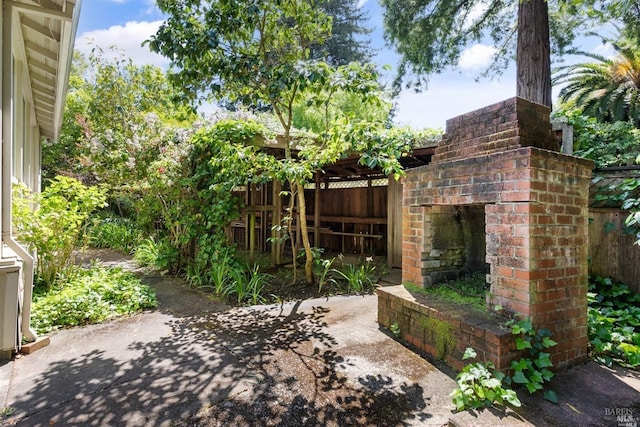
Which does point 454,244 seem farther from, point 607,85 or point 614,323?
point 607,85

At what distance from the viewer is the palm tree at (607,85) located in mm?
9859

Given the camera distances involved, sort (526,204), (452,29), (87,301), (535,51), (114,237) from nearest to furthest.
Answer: (526,204) → (87,301) → (535,51) → (452,29) → (114,237)

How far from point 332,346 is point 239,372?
2.82ft

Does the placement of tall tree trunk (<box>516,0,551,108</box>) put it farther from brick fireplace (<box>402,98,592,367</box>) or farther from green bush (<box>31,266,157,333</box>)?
green bush (<box>31,266,157,333</box>)

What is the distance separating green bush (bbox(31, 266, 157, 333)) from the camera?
343cm

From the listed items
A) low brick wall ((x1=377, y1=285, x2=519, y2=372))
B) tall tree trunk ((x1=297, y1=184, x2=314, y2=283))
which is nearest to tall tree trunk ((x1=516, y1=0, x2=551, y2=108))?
tall tree trunk ((x1=297, y1=184, x2=314, y2=283))

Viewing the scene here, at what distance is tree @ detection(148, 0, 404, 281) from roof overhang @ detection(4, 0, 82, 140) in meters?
0.94

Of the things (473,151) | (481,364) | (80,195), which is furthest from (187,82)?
(481,364)

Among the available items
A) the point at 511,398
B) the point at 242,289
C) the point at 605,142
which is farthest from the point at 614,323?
the point at 242,289

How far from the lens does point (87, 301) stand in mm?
3742

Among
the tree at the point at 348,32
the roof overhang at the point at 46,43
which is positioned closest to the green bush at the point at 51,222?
the roof overhang at the point at 46,43

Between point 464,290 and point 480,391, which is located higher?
point 464,290

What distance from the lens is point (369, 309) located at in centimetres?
399

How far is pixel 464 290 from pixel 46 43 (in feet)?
18.2
